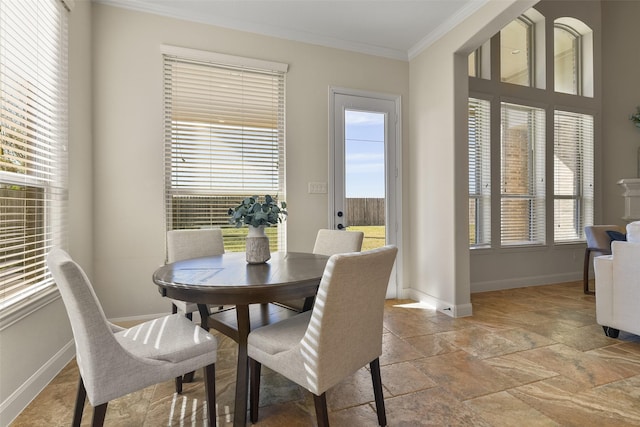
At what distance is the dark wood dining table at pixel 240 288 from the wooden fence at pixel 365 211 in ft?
5.68

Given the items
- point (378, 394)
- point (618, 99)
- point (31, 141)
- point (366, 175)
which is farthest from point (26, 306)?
point (618, 99)

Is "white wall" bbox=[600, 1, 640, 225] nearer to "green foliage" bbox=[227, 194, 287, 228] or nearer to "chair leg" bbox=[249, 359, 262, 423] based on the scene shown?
"green foliage" bbox=[227, 194, 287, 228]

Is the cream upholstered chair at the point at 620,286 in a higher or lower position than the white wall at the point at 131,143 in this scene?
lower

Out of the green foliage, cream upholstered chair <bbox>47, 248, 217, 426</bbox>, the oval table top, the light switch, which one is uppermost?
the light switch

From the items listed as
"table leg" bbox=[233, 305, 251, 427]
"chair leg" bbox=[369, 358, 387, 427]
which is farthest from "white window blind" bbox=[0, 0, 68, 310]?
"chair leg" bbox=[369, 358, 387, 427]

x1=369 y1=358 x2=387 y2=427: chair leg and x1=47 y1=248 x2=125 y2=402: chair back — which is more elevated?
x1=47 y1=248 x2=125 y2=402: chair back

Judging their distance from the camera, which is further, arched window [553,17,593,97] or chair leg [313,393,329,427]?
arched window [553,17,593,97]

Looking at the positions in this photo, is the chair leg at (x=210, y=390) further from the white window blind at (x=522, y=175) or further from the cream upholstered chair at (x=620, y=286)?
the white window blind at (x=522, y=175)

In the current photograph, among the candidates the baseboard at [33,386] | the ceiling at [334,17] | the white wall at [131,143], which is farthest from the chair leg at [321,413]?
the ceiling at [334,17]

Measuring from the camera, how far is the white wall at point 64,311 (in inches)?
67.1

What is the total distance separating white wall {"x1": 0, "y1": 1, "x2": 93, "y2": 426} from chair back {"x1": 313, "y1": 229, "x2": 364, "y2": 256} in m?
1.90

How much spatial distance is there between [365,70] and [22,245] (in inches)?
135

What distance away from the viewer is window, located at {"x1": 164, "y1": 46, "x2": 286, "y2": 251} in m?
3.09

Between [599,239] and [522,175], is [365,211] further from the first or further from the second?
[599,239]
